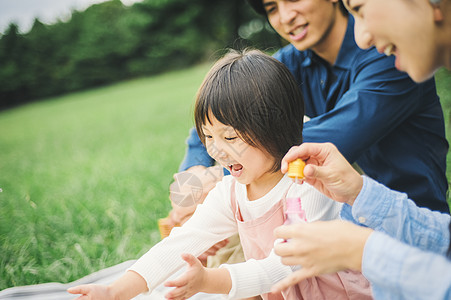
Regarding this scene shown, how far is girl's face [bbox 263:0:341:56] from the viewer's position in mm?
2043

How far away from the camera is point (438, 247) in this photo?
1.36m

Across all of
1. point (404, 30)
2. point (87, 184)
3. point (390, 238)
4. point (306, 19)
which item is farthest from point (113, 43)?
point (390, 238)

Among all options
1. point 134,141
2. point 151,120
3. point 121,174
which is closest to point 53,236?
point 121,174

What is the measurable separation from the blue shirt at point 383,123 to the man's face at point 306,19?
126 mm

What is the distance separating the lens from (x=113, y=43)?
2270 centimetres

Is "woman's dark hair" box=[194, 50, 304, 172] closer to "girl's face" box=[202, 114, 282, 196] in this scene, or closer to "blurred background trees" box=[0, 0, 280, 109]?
"girl's face" box=[202, 114, 282, 196]

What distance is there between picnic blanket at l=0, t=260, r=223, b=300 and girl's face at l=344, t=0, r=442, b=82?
4.34 feet

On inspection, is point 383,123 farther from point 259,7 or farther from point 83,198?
point 83,198

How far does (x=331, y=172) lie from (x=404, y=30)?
0.46 m

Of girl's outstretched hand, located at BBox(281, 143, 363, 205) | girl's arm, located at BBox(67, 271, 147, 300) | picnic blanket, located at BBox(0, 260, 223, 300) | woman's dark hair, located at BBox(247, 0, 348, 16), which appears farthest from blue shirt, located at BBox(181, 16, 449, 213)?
picnic blanket, located at BBox(0, 260, 223, 300)

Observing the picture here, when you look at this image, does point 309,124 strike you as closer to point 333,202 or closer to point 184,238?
point 333,202

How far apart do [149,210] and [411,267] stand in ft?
7.78

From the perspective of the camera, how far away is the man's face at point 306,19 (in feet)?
6.70

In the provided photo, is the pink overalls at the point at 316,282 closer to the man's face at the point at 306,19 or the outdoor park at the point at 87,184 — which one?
the outdoor park at the point at 87,184
